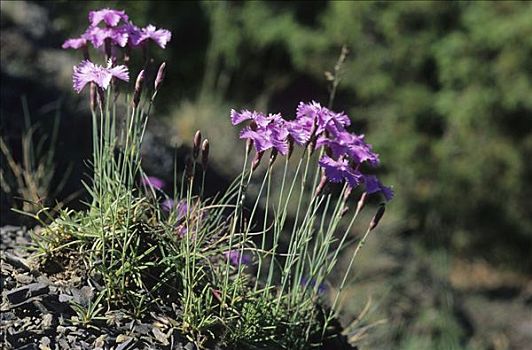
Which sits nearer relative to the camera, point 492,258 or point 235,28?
point 492,258

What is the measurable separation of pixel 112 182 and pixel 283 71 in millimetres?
4775

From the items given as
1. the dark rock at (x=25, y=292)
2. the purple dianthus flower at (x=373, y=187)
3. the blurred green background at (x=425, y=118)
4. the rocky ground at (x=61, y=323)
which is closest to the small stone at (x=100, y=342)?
the rocky ground at (x=61, y=323)

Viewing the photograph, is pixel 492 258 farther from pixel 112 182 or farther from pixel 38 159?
pixel 112 182

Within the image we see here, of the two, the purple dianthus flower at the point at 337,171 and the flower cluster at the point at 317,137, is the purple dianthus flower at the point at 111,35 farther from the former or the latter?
the purple dianthus flower at the point at 337,171

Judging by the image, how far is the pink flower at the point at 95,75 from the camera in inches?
90.5

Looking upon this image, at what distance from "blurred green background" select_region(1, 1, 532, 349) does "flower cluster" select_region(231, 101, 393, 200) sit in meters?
2.43

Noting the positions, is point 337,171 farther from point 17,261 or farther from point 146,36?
point 17,261

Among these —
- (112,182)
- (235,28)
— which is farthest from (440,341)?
(235,28)

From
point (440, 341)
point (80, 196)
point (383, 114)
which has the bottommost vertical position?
point (440, 341)

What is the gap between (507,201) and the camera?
5.88 metres

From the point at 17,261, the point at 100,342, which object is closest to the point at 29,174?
the point at 17,261

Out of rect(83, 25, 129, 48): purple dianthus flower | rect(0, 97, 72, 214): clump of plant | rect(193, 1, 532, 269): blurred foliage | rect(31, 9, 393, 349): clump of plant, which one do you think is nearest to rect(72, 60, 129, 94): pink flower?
rect(31, 9, 393, 349): clump of plant

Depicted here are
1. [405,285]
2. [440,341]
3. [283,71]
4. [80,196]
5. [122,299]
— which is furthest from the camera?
[283,71]

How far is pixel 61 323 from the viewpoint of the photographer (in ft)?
7.64
